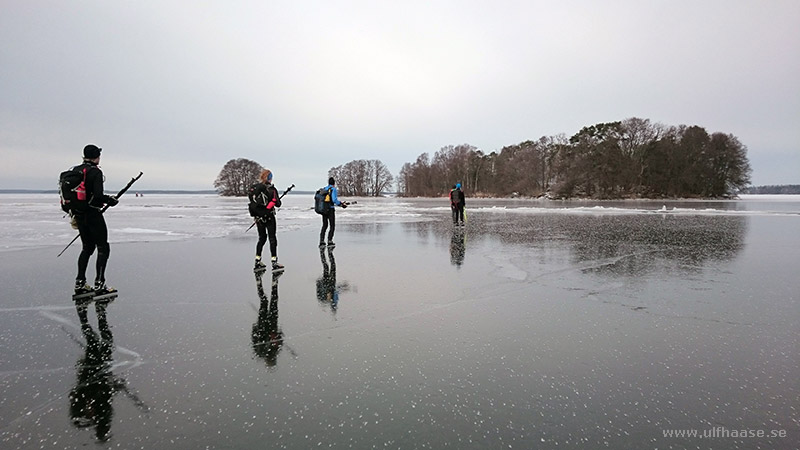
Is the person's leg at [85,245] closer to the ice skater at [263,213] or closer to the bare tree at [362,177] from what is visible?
the ice skater at [263,213]

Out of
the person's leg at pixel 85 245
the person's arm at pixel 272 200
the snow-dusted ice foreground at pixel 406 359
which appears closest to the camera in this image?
the snow-dusted ice foreground at pixel 406 359

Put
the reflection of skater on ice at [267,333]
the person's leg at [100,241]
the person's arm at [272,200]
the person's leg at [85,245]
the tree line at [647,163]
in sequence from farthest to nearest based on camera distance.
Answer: the tree line at [647,163], the person's arm at [272,200], the person's leg at [100,241], the person's leg at [85,245], the reflection of skater on ice at [267,333]

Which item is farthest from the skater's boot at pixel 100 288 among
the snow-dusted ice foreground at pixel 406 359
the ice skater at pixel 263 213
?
the ice skater at pixel 263 213

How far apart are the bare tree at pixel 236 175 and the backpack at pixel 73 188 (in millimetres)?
109487

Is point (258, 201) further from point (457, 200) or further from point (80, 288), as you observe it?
point (457, 200)

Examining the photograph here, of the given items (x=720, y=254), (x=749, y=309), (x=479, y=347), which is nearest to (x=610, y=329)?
(x=479, y=347)

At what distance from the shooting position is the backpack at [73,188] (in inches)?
202

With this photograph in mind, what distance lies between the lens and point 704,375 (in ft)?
10.2

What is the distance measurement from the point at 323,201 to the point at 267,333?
678 centimetres

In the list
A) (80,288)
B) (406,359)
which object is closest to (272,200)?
(80,288)

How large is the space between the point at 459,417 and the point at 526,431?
426mm

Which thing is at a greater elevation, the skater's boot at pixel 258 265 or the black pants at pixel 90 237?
the black pants at pixel 90 237

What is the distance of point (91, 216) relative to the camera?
543 centimetres

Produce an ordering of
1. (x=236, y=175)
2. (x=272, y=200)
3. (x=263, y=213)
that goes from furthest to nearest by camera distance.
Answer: (x=236, y=175)
(x=272, y=200)
(x=263, y=213)
